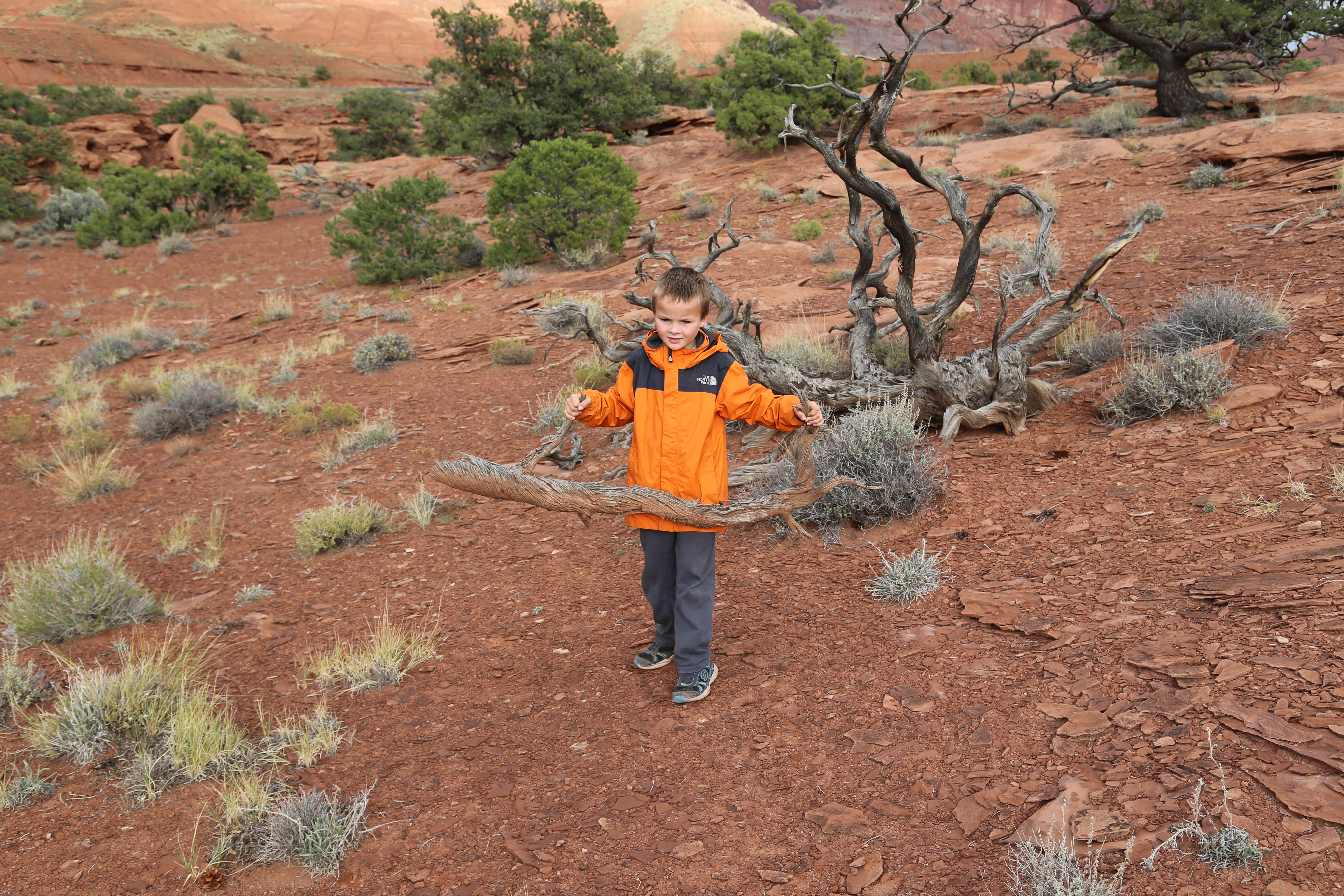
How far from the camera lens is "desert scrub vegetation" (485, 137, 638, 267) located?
12578mm

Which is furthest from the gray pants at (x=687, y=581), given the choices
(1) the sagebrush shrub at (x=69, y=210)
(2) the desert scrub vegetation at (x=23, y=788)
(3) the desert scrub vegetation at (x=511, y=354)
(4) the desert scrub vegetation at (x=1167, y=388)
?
(1) the sagebrush shrub at (x=69, y=210)

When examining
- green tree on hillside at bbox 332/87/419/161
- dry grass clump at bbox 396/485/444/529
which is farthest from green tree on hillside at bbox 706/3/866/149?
green tree on hillside at bbox 332/87/419/161

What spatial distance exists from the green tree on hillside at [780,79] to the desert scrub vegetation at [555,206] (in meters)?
5.62

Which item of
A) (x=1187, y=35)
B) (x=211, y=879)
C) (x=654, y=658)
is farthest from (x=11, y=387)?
(x=1187, y=35)

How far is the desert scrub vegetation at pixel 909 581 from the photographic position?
10.8ft

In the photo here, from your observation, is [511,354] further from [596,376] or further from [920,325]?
[920,325]

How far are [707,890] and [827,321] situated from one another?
19.9ft

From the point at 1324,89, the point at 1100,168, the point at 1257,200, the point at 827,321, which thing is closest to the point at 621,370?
the point at 827,321

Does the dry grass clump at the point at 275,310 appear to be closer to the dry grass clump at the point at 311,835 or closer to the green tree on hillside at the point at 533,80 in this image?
the green tree on hillside at the point at 533,80

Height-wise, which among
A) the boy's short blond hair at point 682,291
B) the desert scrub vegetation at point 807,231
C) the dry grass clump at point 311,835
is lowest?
the dry grass clump at point 311,835

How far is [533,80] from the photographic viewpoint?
842 inches

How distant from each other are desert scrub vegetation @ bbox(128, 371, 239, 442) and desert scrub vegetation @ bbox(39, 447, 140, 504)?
569 mm

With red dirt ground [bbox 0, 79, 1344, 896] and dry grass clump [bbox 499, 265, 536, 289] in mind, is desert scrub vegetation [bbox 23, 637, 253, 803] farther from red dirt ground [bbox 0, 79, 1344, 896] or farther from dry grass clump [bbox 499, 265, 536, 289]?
dry grass clump [bbox 499, 265, 536, 289]

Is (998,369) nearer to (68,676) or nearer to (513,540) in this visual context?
(513,540)
